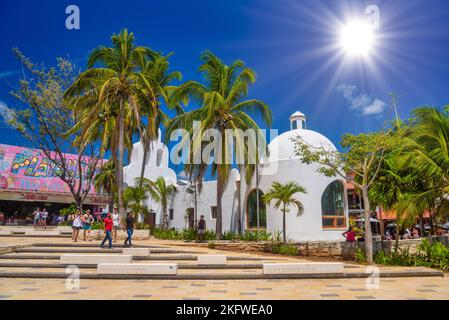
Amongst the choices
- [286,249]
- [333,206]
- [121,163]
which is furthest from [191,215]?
[286,249]

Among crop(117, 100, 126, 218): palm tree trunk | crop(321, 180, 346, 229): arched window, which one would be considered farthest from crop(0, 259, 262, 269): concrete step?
crop(321, 180, 346, 229): arched window

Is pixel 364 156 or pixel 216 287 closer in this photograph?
pixel 216 287

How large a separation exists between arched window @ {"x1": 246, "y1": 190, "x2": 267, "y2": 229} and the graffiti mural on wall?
1553cm

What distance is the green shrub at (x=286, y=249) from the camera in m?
15.3

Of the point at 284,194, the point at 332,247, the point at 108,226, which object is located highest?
the point at 284,194

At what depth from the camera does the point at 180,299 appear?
7148 millimetres

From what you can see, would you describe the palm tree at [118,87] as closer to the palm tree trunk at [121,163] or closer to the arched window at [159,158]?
the palm tree trunk at [121,163]

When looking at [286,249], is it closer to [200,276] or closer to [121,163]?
[200,276]

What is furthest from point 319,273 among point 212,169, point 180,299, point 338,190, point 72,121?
point 72,121

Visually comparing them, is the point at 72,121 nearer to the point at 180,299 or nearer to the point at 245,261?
the point at 245,261

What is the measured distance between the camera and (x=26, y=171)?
32.2 metres

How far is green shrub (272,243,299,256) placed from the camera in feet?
50.3

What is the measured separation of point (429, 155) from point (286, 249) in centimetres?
692
